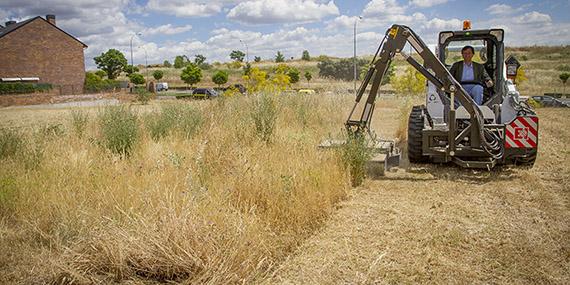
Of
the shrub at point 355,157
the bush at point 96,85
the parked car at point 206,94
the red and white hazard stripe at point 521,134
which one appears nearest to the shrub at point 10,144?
→ the shrub at point 355,157

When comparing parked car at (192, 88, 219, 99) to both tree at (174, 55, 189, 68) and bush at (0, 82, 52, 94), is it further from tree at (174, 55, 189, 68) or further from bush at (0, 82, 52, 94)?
tree at (174, 55, 189, 68)

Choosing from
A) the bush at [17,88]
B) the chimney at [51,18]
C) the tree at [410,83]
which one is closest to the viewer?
the tree at [410,83]

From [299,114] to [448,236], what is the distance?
29.5 feet

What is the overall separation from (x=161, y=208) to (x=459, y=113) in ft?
18.5

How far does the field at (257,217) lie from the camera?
381 centimetres

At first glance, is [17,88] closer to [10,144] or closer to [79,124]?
[79,124]

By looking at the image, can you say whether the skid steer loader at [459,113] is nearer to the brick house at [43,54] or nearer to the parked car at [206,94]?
the parked car at [206,94]

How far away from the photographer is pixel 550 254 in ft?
14.4

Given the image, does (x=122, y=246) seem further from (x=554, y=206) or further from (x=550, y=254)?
(x=554, y=206)

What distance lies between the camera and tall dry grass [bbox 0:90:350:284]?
3.78 metres

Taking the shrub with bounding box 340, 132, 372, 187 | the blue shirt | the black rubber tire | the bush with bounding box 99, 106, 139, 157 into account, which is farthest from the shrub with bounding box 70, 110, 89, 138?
the blue shirt

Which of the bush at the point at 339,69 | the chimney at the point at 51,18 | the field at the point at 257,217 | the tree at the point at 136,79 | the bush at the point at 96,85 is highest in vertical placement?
the chimney at the point at 51,18

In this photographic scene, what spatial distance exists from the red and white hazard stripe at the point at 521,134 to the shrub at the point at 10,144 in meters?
7.88

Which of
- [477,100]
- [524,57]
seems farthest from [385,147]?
[524,57]
